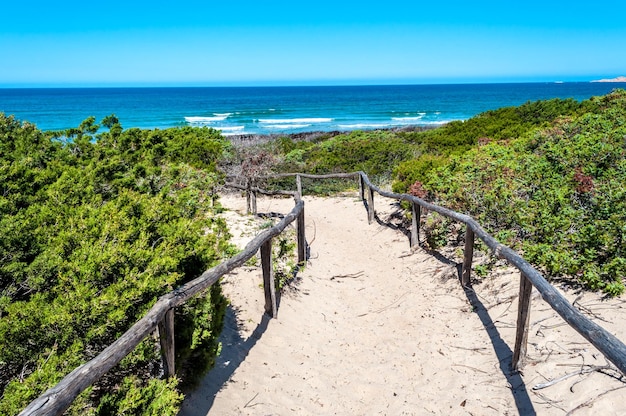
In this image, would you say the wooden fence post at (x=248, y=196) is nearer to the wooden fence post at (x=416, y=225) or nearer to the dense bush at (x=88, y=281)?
the wooden fence post at (x=416, y=225)

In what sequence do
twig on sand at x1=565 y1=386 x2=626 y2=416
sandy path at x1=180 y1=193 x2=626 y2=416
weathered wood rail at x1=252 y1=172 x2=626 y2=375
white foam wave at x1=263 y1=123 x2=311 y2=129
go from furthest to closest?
white foam wave at x1=263 y1=123 x2=311 y2=129, sandy path at x1=180 y1=193 x2=626 y2=416, twig on sand at x1=565 y1=386 x2=626 y2=416, weathered wood rail at x1=252 y1=172 x2=626 y2=375

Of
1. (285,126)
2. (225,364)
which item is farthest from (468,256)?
(285,126)

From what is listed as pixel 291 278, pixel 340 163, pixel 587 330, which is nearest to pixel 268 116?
pixel 340 163

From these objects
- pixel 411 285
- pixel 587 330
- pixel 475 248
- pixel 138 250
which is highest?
pixel 138 250

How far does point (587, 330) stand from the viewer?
9.55ft

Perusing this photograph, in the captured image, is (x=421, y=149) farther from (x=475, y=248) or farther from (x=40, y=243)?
(x=40, y=243)

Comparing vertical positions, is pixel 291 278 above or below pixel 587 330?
below

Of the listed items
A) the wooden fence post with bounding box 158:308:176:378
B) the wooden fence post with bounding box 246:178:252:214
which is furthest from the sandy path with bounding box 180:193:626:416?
the wooden fence post with bounding box 246:178:252:214

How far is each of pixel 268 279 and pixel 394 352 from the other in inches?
59.9

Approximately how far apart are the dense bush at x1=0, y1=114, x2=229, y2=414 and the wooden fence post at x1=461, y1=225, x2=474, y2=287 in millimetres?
2941

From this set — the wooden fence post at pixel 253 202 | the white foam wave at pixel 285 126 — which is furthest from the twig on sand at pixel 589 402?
the white foam wave at pixel 285 126

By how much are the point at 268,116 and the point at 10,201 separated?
5667 centimetres

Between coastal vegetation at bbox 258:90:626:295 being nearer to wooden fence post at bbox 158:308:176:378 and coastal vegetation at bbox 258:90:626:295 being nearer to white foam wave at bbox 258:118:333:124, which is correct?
wooden fence post at bbox 158:308:176:378

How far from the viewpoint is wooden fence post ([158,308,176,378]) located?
10.3ft
